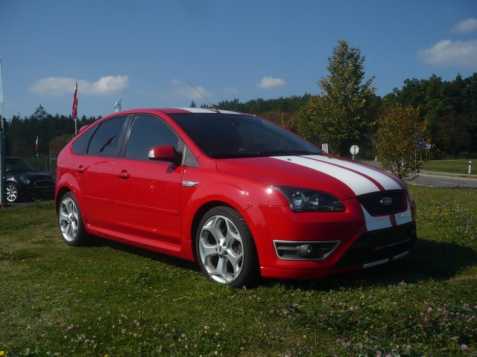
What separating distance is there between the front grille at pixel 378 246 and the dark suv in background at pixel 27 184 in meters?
13.1

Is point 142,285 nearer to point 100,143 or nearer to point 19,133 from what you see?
point 100,143

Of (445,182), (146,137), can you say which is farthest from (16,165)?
(445,182)

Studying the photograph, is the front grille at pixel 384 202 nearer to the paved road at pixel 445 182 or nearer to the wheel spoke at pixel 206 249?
the wheel spoke at pixel 206 249

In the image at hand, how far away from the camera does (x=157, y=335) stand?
11.1ft

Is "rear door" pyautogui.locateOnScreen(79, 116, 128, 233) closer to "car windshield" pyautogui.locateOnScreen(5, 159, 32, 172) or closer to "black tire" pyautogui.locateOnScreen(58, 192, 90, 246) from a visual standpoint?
"black tire" pyautogui.locateOnScreen(58, 192, 90, 246)

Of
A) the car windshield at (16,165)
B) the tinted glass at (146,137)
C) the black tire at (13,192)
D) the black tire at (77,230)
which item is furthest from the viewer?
the car windshield at (16,165)

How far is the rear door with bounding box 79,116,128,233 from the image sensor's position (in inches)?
228

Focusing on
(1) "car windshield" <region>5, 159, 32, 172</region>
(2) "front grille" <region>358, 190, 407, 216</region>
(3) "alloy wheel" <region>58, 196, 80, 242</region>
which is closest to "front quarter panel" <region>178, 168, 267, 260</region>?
(2) "front grille" <region>358, 190, 407, 216</region>

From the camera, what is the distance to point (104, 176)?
5926 mm

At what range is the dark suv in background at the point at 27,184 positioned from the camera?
15.4 meters

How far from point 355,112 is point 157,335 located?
46974 mm

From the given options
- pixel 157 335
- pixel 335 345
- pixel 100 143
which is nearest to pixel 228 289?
pixel 157 335

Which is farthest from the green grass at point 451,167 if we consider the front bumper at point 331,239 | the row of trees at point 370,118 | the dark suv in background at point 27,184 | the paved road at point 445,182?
the front bumper at point 331,239

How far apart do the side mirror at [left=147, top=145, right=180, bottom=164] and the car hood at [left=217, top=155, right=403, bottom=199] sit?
50 cm
